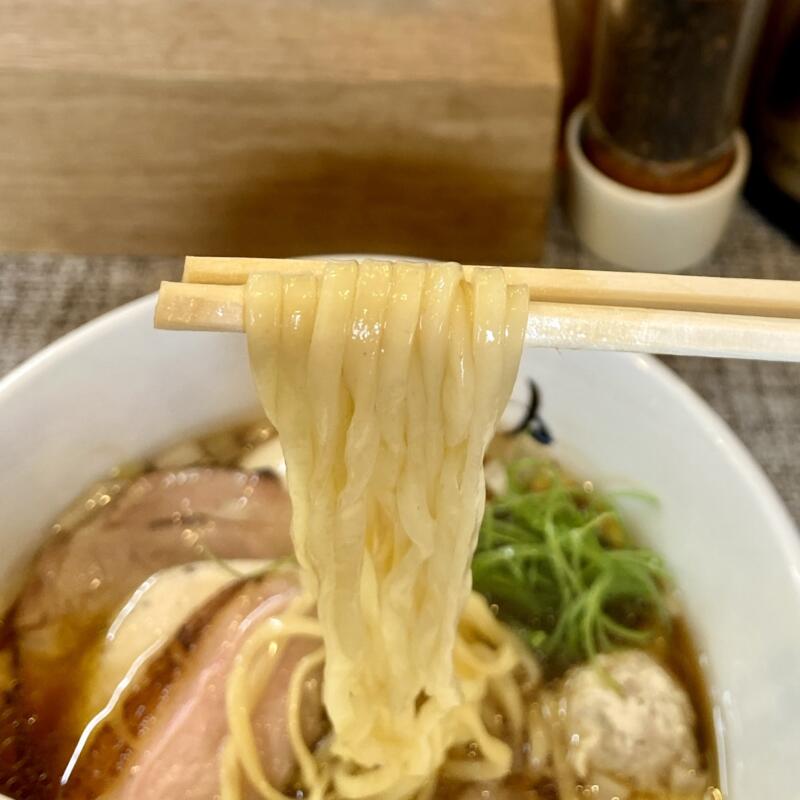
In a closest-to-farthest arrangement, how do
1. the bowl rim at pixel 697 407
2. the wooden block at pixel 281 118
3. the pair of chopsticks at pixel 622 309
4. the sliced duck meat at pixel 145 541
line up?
the pair of chopsticks at pixel 622 309 < the bowl rim at pixel 697 407 < the sliced duck meat at pixel 145 541 < the wooden block at pixel 281 118

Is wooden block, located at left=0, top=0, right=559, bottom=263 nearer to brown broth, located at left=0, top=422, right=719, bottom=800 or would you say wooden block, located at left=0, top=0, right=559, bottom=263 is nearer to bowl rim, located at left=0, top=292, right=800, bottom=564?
bowl rim, located at left=0, top=292, right=800, bottom=564

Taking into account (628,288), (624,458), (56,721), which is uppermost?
(628,288)

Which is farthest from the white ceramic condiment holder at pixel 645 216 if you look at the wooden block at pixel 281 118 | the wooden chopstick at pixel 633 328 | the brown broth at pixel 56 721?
the wooden chopstick at pixel 633 328

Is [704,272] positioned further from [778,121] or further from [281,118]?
[281,118]

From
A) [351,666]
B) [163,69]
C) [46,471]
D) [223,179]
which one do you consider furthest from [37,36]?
[351,666]

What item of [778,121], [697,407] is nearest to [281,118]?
[697,407]

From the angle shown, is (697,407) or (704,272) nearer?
(697,407)

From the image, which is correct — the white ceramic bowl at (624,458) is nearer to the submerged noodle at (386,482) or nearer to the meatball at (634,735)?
the meatball at (634,735)

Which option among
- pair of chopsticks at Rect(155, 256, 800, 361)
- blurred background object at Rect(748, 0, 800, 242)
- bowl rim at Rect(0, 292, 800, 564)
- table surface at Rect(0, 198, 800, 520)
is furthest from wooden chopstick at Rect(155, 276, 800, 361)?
blurred background object at Rect(748, 0, 800, 242)
